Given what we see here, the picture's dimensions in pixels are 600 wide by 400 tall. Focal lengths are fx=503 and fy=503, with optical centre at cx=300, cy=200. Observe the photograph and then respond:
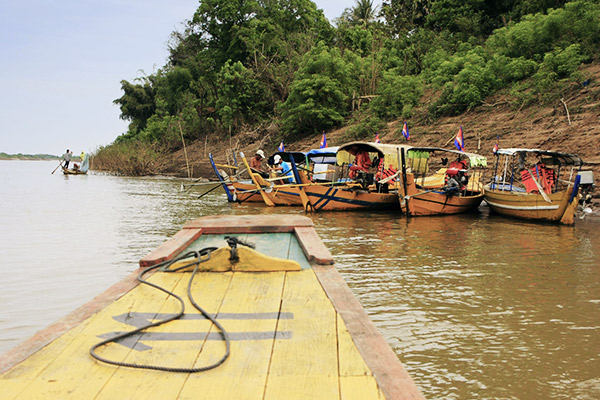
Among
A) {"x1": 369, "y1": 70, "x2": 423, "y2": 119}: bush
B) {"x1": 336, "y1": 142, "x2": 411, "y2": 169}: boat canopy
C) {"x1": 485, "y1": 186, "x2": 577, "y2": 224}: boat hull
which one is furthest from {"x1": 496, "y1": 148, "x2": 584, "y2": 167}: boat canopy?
{"x1": 369, "y1": 70, "x2": 423, "y2": 119}: bush

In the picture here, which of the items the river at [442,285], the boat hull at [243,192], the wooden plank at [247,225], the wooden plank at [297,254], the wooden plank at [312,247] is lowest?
the river at [442,285]

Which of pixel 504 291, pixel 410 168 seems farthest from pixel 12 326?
pixel 410 168

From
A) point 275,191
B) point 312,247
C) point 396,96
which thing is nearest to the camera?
point 312,247

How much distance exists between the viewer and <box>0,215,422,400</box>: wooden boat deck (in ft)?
6.69

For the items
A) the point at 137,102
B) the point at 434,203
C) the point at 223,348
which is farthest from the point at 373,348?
the point at 137,102

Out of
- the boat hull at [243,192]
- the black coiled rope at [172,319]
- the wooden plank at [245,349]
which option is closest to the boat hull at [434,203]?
the boat hull at [243,192]

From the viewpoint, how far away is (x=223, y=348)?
245 centimetres

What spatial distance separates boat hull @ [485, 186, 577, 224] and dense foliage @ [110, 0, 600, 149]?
8802 mm

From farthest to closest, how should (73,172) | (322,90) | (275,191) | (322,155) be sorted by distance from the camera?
(73,172), (322,90), (322,155), (275,191)

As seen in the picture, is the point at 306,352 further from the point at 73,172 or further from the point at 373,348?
the point at 73,172

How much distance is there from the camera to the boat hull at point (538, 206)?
472 inches

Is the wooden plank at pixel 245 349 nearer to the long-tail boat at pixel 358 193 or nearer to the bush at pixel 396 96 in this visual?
the long-tail boat at pixel 358 193

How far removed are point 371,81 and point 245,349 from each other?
99.8ft

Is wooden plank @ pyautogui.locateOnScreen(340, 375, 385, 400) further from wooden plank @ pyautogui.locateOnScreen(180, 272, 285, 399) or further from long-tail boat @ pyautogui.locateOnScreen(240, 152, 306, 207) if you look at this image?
long-tail boat @ pyautogui.locateOnScreen(240, 152, 306, 207)
